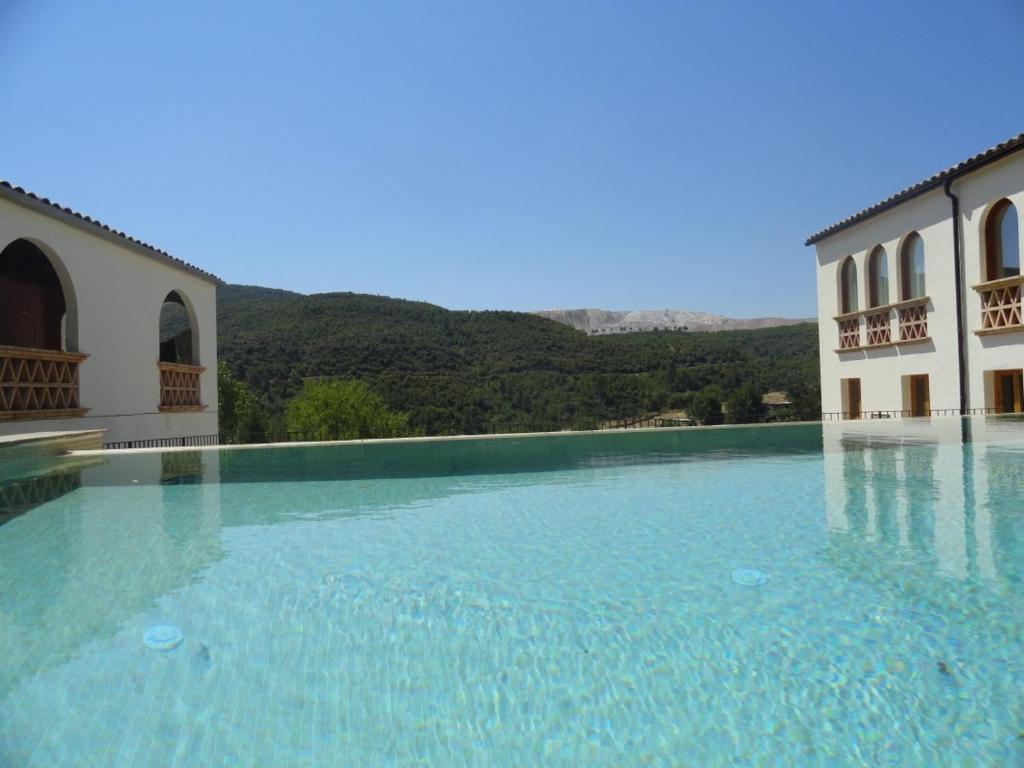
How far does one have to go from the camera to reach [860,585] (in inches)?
138

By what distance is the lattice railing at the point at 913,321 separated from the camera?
1393cm

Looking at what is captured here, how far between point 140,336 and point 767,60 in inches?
470

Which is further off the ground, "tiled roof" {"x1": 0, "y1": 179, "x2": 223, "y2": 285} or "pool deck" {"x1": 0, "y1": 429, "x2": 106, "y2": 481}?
"tiled roof" {"x1": 0, "y1": 179, "x2": 223, "y2": 285}

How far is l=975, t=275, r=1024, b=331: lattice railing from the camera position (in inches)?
463

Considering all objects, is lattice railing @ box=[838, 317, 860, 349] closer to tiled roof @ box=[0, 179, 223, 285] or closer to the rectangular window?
the rectangular window

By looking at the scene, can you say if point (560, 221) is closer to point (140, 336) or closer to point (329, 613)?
point (140, 336)

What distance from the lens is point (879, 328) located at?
1546cm

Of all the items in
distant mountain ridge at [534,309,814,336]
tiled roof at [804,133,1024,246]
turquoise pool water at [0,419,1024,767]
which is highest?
distant mountain ridge at [534,309,814,336]

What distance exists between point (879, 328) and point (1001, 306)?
3.44 metres

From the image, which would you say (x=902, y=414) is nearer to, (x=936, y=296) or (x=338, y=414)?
(x=936, y=296)

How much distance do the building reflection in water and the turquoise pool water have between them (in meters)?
0.04

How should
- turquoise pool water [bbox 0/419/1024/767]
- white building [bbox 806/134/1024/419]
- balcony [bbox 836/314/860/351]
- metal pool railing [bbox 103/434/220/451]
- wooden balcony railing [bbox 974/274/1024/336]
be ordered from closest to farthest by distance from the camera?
turquoise pool water [bbox 0/419/1024/767] → metal pool railing [bbox 103/434/220/451] → wooden balcony railing [bbox 974/274/1024/336] → white building [bbox 806/134/1024/419] → balcony [bbox 836/314/860/351]

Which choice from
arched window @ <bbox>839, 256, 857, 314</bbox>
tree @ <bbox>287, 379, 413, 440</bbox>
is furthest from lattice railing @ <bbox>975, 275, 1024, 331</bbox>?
tree @ <bbox>287, 379, 413, 440</bbox>

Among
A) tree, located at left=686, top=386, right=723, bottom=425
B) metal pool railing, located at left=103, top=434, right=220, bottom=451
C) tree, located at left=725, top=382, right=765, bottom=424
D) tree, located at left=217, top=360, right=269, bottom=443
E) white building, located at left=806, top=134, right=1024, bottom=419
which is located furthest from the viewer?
tree, located at left=217, top=360, right=269, bottom=443
